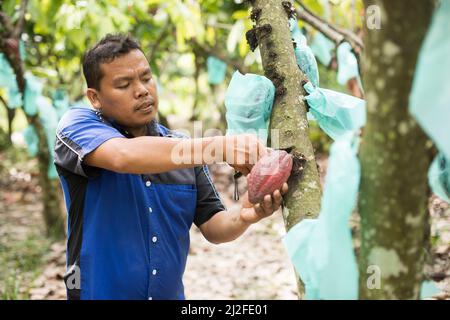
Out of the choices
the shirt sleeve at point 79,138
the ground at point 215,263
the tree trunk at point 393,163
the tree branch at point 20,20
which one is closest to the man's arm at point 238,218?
the tree trunk at point 393,163

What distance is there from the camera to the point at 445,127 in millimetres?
889

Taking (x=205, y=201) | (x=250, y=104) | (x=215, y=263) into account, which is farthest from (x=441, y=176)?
(x=215, y=263)

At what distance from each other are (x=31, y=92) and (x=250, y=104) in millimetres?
2790

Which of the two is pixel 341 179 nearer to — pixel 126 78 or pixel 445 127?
pixel 445 127

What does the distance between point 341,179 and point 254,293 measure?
2531 millimetres

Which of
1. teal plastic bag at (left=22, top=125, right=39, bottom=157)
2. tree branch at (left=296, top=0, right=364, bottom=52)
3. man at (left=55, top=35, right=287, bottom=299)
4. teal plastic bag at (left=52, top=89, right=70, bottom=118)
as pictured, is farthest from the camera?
teal plastic bag at (left=52, top=89, right=70, bottom=118)

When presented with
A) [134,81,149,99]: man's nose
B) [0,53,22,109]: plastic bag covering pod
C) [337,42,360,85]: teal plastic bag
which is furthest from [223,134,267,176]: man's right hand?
[0,53,22,109]: plastic bag covering pod

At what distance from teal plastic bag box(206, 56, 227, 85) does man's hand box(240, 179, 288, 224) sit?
12.3 ft

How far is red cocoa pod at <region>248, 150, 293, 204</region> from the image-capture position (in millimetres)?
1317

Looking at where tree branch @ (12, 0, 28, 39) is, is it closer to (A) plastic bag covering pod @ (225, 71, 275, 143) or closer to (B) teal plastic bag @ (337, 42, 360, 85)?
(B) teal plastic bag @ (337, 42, 360, 85)

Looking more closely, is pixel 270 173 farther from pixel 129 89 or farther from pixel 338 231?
pixel 129 89

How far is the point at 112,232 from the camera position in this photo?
175 cm
